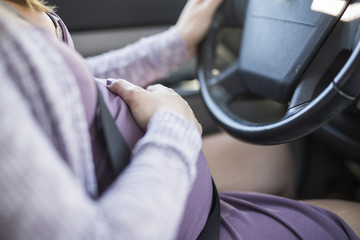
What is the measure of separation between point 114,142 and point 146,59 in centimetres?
46

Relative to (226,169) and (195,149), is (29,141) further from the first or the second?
(226,169)

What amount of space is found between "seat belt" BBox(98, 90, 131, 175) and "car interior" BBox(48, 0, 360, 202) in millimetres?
257

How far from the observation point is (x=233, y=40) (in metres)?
1.10

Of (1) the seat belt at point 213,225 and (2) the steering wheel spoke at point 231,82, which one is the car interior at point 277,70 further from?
(1) the seat belt at point 213,225

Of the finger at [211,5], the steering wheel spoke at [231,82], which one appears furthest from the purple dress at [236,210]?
the finger at [211,5]

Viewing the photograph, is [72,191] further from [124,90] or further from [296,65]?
[296,65]

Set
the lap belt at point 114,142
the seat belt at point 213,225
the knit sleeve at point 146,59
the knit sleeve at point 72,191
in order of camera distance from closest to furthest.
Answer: the knit sleeve at point 72,191, the lap belt at point 114,142, the seat belt at point 213,225, the knit sleeve at point 146,59

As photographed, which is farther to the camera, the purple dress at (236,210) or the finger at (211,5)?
the finger at (211,5)

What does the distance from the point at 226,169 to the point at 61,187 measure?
611 millimetres

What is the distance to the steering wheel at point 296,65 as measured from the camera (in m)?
0.52

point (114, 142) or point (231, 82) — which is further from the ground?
point (114, 142)

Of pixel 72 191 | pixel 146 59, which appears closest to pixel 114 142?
pixel 72 191

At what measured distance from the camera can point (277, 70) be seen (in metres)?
0.67

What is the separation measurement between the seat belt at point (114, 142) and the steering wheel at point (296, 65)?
257 millimetres
